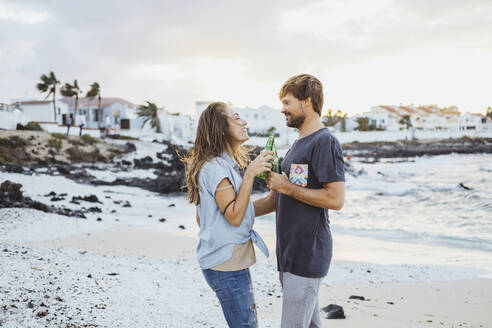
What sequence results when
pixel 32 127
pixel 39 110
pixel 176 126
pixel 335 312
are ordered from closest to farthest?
pixel 335 312 < pixel 32 127 < pixel 39 110 < pixel 176 126

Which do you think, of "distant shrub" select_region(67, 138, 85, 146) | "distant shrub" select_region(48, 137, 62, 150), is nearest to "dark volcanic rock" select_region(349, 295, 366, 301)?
"distant shrub" select_region(48, 137, 62, 150)

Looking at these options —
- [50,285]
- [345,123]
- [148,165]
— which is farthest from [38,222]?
[345,123]

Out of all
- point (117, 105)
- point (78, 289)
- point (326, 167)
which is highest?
point (117, 105)

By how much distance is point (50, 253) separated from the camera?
6188mm

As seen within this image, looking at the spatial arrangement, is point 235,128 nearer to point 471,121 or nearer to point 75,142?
point 75,142

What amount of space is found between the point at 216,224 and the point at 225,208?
0.14m

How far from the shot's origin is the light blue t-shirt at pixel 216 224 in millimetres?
2488

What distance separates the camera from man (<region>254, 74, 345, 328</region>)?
255 cm

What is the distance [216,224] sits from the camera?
2.54m

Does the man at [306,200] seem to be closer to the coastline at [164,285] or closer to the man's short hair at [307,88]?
the man's short hair at [307,88]

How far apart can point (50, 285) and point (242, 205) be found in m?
3.29

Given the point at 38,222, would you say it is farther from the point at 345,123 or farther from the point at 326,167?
the point at 345,123

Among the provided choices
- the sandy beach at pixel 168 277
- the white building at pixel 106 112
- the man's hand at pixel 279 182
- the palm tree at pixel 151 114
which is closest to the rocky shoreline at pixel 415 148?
the palm tree at pixel 151 114

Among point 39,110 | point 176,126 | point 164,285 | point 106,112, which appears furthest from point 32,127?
point 176,126
